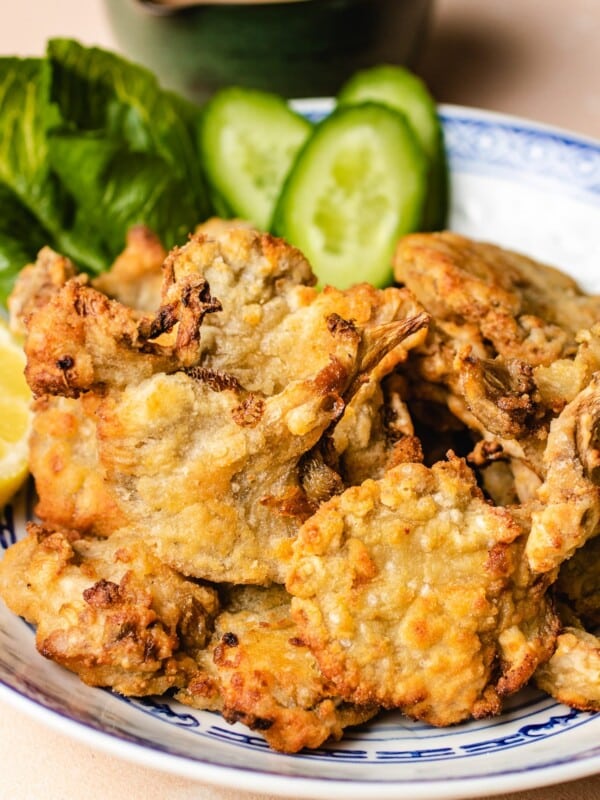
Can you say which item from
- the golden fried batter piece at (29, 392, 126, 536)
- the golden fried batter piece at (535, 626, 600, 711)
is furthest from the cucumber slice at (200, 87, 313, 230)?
the golden fried batter piece at (535, 626, 600, 711)

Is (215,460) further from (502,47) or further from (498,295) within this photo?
(502,47)

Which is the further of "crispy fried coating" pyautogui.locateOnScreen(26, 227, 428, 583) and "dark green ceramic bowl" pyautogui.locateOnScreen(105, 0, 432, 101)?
"dark green ceramic bowl" pyautogui.locateOnScreen(105, 0, 432, 101)

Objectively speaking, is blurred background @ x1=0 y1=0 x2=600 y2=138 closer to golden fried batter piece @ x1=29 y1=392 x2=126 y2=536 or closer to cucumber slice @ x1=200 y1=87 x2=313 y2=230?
cucumber slice @ x1=200 y1=87 x2=313 y2=230

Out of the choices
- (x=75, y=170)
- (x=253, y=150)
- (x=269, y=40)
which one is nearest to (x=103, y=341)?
(x=75, y=170)

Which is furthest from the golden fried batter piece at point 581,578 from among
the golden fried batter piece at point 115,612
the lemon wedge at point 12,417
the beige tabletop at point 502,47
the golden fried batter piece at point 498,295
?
the beige tabletop at point 502,47

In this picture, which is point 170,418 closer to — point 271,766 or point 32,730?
point 271,766

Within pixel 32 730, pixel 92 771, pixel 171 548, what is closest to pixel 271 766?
pixel 171 548
